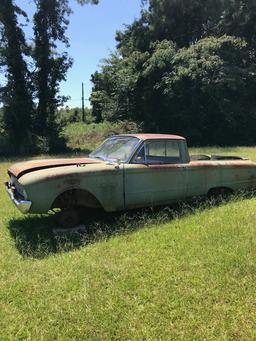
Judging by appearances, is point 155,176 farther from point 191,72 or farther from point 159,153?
point 191,72

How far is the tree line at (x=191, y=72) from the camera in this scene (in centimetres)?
2642

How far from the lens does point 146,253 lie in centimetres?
528

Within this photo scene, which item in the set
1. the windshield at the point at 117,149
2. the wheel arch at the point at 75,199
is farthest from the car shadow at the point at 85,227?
the windshield at the point at 117,149

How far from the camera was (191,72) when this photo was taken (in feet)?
85.1

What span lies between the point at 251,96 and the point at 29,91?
1513cm

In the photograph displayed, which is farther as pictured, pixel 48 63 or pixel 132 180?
pixel 48 63

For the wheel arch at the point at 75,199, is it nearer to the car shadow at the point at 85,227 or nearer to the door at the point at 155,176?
the car shadow at the point at 85,227

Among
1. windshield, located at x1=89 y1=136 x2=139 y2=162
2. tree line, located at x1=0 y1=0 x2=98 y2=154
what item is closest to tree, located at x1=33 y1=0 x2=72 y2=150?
tree line, located at x1=0 y1=0 x2=98 y2=154

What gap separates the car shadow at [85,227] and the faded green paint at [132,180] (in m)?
0.24

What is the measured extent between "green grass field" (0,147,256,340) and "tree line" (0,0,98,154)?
66.4ft

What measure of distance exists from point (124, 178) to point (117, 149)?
0.84m

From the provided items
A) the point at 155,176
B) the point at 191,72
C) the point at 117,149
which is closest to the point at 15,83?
the point at 191,72

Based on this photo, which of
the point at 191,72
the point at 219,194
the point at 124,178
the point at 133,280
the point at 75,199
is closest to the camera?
the point at 133,280

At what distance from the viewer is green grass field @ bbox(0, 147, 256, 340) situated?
370 cm
